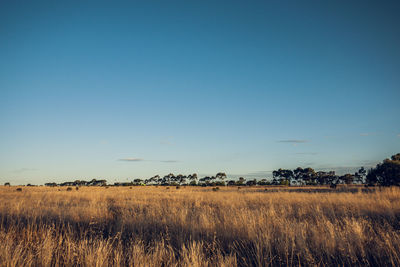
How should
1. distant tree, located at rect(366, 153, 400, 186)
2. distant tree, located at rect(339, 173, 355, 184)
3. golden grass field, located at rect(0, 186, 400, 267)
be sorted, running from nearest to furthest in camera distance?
golden grass field, located at rect(0, 186, 400, 267)
distant tree, located at rect(366, 153, 400, 186)
distant tree, located at rect(339, 173, 355, 184)

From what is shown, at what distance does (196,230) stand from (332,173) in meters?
98.2

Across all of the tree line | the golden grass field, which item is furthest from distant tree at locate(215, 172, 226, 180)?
the golden grass field

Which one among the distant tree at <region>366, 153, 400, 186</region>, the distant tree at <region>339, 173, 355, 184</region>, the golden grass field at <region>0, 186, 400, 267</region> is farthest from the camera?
the distant tree at <region>339, 173, 355, 184</region>

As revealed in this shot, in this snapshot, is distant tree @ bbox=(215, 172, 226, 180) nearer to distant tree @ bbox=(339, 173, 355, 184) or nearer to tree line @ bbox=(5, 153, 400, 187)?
tree line @ bbox=(5, 153, 400, 187)

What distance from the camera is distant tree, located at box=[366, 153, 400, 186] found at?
2842 centimetres

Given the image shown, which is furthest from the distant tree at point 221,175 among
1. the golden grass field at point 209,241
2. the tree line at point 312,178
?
the golden grass field at point 209,241

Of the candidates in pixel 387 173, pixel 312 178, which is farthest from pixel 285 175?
pixel 387 173

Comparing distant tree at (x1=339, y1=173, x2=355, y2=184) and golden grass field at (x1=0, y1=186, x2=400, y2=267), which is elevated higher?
golden grass field at (x1=0, y1=186, x2=400, y2=267)

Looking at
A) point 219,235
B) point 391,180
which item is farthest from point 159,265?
point 391,180

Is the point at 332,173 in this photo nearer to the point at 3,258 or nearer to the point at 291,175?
the point at 291,175

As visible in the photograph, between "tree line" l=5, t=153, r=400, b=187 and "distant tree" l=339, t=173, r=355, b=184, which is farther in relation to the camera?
"distant tree" l=339, t=173, r=355, b=184

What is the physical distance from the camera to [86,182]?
116 metres

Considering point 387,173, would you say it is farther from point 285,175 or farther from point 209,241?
point 285,175

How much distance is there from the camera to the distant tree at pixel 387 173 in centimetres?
2842
